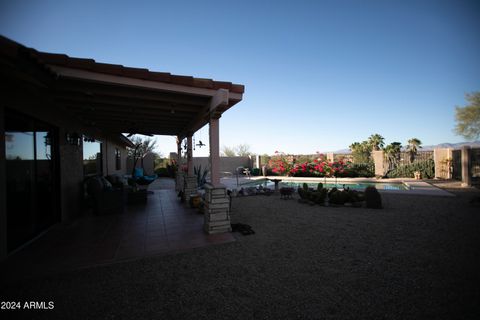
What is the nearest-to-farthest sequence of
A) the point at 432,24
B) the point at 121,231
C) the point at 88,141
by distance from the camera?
1. the point at 121,231
2. the point at 88,141
3. the point at 432,24

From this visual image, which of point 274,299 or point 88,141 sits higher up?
point 88,141

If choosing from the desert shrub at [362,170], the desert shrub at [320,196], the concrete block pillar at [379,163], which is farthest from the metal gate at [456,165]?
the desert shrub at [320,196]

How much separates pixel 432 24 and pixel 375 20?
195 centimetres

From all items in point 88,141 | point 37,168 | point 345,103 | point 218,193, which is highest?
point 345,103

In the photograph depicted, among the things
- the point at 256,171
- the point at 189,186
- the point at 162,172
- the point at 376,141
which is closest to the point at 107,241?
the point at 189,186

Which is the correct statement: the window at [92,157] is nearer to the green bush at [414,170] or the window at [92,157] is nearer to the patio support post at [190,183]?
the patio support post at [190,183]

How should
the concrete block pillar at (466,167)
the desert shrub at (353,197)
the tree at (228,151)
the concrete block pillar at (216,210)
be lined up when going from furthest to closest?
the tree at (228,151) → the concrete block pillar at (466,167) → the desert shrub at (353,197) → the concrete block pillar at (216,210)

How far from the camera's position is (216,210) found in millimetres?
3801

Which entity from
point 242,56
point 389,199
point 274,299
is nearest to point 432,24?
point 389,199

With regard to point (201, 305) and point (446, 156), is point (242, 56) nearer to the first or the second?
point (201, 305)

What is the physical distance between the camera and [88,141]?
647cm

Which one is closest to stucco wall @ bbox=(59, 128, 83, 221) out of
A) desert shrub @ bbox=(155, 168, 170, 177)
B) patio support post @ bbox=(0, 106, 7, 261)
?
patio support post @ bbox=(0, 106, 7, 261)

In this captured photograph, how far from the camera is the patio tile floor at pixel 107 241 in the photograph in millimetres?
2686

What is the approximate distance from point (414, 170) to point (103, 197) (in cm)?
1625
